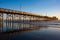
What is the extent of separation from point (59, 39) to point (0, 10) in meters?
13.4

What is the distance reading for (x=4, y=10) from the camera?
20953mm

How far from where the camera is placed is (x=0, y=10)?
20.1 metres

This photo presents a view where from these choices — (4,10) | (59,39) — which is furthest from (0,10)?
(59,39)

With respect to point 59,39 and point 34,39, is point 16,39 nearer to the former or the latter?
point 34,39

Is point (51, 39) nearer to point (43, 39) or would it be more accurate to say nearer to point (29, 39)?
point (43, 39)

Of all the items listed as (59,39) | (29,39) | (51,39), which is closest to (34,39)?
(29,39)

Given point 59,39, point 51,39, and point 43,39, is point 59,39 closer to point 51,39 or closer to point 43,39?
point 51,39

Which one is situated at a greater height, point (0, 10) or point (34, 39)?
point (0, 10)

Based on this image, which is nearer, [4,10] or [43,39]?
A: [43,39]

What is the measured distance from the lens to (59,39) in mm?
9180

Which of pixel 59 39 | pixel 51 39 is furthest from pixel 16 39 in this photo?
pixel 59 39

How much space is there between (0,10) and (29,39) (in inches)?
491

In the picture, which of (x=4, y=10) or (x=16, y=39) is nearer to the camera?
(x=16, y=39)

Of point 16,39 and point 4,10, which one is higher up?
point 4,10
